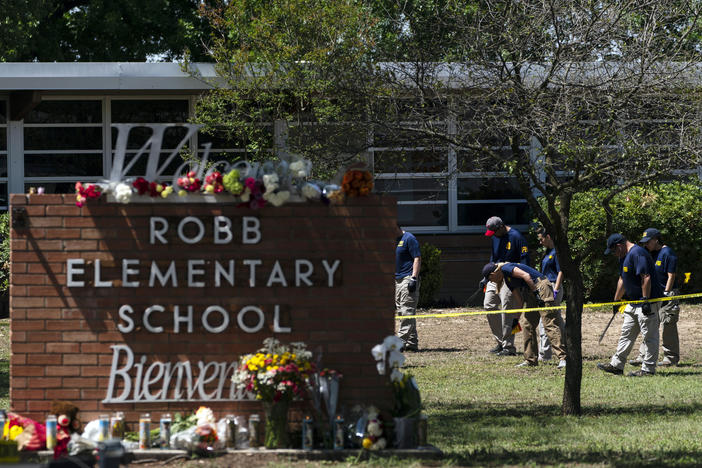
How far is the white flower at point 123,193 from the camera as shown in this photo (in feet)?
22.1

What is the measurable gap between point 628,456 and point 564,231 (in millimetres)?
2501

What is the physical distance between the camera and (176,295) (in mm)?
6895

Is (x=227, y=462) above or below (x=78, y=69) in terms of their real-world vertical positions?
below

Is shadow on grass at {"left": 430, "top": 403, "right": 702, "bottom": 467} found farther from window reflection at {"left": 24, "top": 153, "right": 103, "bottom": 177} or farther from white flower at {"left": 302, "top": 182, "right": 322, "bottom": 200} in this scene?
window reflection at {"left": 24, "top": 153, "right": 103, "bottom": 177}

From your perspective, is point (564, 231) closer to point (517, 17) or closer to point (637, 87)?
point (637, 87)

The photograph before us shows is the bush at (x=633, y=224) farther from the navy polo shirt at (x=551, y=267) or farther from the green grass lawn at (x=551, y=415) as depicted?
the green grass lawn at (x=551, y=415)

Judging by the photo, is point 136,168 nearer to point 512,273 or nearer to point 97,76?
point 97,76

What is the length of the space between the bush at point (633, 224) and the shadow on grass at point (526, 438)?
846cm

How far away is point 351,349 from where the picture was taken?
6.91m

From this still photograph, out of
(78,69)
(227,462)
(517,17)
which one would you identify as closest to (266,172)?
(227,462)

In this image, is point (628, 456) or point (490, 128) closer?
point (628, 456)

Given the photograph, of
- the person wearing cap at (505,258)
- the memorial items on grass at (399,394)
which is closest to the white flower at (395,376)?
the memorial items on grass at (399,394)

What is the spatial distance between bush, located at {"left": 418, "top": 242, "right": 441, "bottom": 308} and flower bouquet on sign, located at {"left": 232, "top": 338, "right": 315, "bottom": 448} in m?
11.1

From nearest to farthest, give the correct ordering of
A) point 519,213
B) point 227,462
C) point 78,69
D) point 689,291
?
point 227,462
point 78,69
point 689,291
point 519,213
